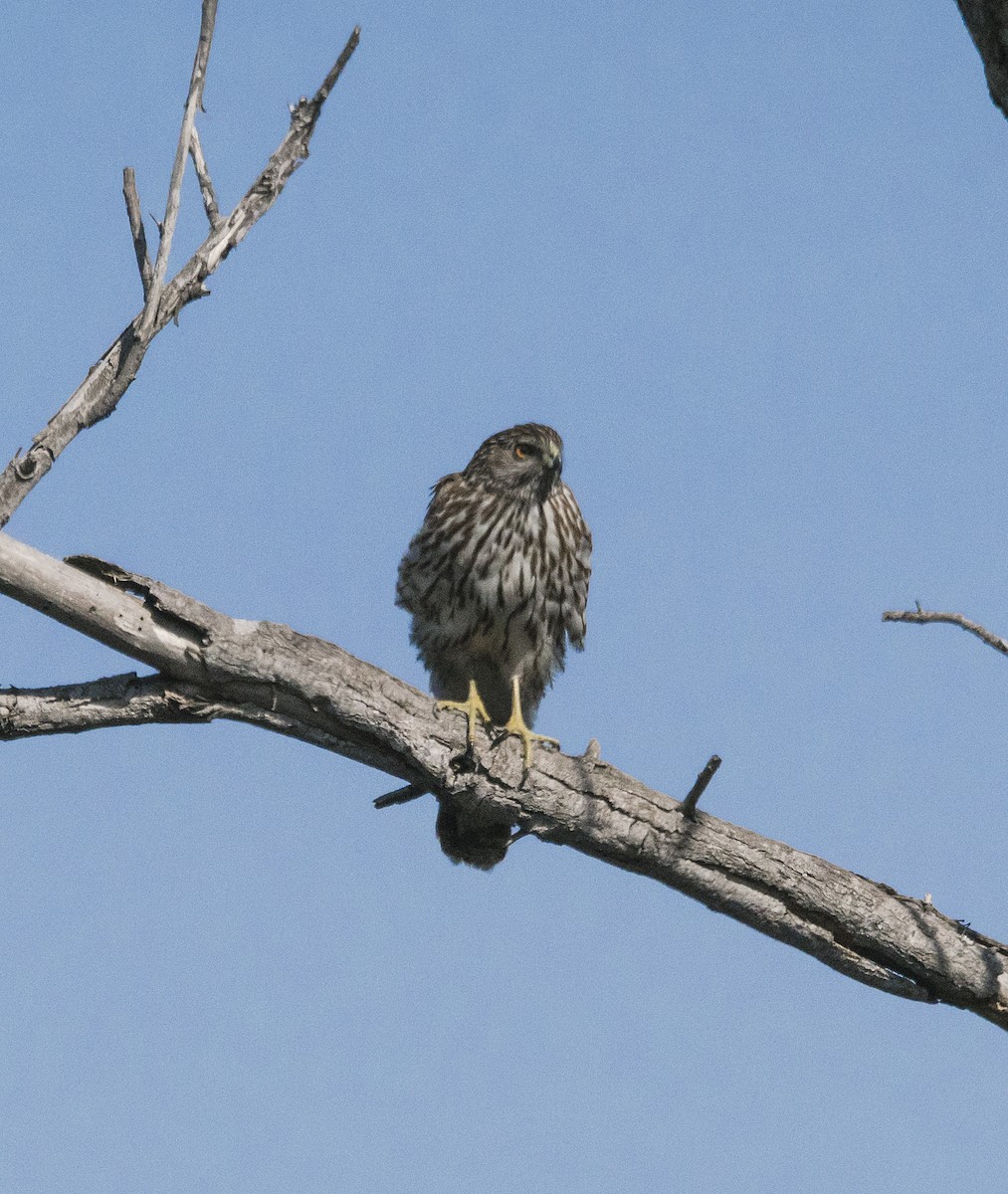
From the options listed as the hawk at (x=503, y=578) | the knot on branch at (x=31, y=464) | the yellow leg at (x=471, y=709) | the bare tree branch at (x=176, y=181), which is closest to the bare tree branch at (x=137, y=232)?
the bare tree branch at (x=176, y=181)

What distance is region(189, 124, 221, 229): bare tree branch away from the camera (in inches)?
163

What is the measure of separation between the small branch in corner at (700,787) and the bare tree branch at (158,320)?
6.64ft

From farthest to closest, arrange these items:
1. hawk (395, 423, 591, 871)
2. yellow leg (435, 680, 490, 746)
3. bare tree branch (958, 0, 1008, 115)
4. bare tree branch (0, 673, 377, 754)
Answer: hawk (395, 423, 591, 871)
yellow leg (435, 680, 490, 746)
bare tree branch (0, 673, 377, 754)
bare tree branch (958, 0, 1008, 115)

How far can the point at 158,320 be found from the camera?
4.13 m

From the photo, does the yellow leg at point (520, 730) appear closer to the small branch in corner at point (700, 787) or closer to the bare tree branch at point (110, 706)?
the small branch in corner at point (700, 787)

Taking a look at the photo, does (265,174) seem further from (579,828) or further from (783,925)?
(783,925)

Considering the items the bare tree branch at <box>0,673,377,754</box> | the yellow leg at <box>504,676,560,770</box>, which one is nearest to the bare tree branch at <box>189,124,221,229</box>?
the bare tree branch at <box>0,673,377,754</box>

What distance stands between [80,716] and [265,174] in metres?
1.70

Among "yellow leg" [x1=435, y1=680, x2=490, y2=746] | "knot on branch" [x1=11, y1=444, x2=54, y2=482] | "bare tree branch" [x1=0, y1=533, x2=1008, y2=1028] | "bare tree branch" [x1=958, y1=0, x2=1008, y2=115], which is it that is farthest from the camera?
"yellow leg" [x1=435, y1=680, x2=490, y2=746]

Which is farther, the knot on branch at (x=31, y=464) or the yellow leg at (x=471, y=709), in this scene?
the yellow leg at (x=471, y=709)

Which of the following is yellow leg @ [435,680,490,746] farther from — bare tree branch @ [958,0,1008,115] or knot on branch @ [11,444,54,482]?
bare tree branch @ [958,0,1008,115]

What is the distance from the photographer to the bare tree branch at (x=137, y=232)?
408 cm

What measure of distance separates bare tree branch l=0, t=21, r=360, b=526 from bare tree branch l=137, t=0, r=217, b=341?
1.2 inches

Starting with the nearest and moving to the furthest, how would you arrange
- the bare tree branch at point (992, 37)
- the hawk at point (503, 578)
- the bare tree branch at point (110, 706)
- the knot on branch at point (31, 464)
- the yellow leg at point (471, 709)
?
the bare tree branch at point (992, 37) → the knot on branch at point (31, 464) → the bare tree branch at point (110, 706) → the yellow leg at point (471, 709) → the hawk at point (503, 578)
